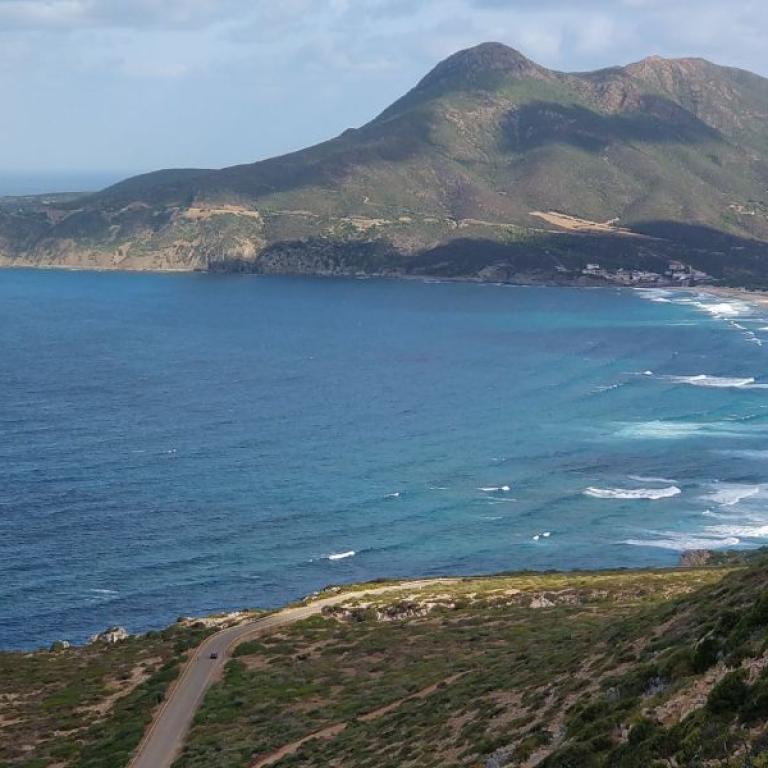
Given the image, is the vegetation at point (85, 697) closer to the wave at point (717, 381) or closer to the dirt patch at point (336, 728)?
the dirt patch at point (336, 728)

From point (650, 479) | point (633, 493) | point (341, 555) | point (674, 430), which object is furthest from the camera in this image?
point (674, 430)

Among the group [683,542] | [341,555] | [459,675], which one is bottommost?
[683,542]

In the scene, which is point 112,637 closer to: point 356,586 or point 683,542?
point 356,586

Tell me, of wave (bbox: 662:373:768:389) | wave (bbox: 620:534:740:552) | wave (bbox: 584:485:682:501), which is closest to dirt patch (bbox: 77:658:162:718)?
wave (bbox: 620:534:740:552)

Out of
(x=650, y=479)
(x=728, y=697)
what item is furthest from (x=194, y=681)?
Answer: (x=650, y=479)

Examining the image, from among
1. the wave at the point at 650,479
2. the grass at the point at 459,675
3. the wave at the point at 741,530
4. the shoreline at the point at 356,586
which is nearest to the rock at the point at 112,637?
the shoreline at the point at 356,586

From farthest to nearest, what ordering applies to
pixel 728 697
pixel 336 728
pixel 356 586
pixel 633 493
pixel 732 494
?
pixel 633 493 → pixel 732 494 → pixel 356 586 → pixel 336 728 → pixel 728 697

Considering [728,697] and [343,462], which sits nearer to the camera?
[728,697]

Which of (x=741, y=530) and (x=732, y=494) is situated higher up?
(x=732, y=494)
